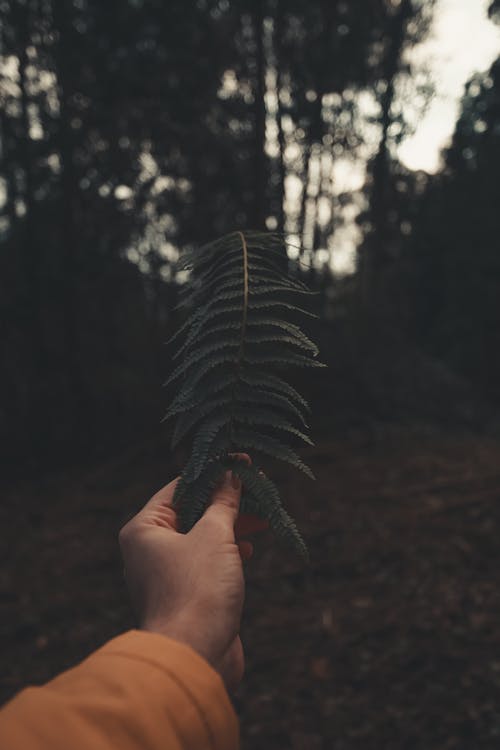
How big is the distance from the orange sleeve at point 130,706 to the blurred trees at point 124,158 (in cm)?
684

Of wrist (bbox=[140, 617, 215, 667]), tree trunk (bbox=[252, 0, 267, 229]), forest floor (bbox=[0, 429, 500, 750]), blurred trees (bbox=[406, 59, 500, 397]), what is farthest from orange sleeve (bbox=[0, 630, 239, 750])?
blurred trees (bbox=[406, 59, 500, 397])

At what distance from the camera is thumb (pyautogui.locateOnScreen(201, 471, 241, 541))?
110 cm

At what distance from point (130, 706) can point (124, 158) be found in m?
9.93

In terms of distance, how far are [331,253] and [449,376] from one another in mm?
8336

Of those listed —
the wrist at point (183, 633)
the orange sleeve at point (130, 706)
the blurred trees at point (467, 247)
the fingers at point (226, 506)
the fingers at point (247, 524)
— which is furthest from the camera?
the blurred trees at point (467, 247)

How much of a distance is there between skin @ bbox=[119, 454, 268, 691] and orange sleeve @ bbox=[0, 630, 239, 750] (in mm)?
79

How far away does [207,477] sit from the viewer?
44.4 inches

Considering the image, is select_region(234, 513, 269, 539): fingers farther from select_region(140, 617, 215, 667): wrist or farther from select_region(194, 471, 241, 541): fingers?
select_region(140, 617, 215, 667): wrist

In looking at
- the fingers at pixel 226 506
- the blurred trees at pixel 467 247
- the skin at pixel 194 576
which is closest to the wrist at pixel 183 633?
the skin at pixel 194 576

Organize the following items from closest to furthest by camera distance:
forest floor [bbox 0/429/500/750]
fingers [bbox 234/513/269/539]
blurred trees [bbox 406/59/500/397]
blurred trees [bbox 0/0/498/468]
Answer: fingers [bbox 234/513/269/539] → forest floor [bbox 0/429/500/750] → blurred trees [bbox 0/0/498/468] → blurred trees [bbox 406/59/500/397]

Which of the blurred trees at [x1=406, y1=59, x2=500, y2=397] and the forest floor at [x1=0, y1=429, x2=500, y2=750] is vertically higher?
the blurred trees at [x1=406, y1=59, x2=500, y2=397]

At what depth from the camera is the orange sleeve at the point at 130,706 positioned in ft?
2.33

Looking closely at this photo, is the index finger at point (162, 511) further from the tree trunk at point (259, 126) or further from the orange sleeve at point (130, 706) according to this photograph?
the tree trunk at point (259, 126)

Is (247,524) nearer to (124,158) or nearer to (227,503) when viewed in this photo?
(227,503)
